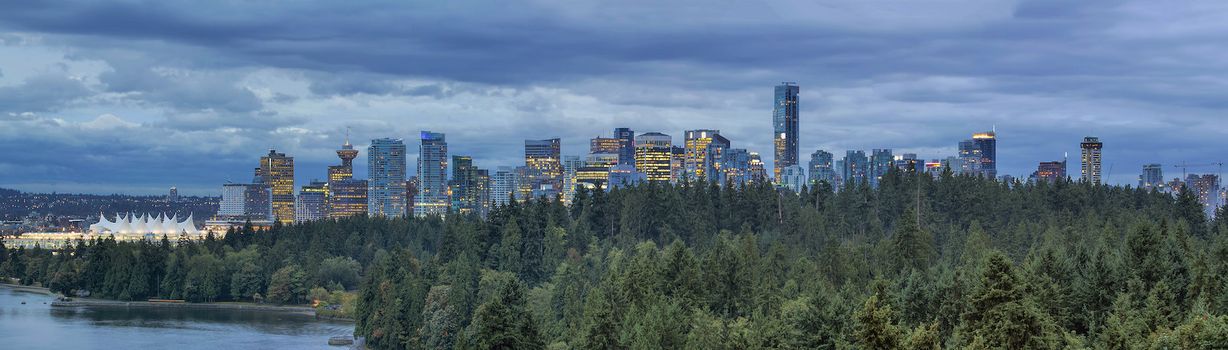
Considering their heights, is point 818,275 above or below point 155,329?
above

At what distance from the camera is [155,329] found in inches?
6314

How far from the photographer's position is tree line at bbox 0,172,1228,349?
60.7 meters

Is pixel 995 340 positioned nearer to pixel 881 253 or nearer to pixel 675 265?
pixel 675 265

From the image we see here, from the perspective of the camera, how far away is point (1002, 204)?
522ft

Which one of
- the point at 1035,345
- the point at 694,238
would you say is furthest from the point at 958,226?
the point at 1035,345

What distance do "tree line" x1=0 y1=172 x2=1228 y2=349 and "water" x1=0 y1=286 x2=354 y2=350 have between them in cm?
1493

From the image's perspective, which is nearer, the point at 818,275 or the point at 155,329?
the point at 818,275

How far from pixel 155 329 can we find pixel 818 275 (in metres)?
91.5

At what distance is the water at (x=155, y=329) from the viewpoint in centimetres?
14262

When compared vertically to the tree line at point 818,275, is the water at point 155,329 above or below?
below

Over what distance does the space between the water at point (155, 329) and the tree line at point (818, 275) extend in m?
14.9

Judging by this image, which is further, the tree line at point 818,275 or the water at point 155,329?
the water at point 155,329

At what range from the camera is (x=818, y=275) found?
10531 cm

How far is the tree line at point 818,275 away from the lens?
6069cm
